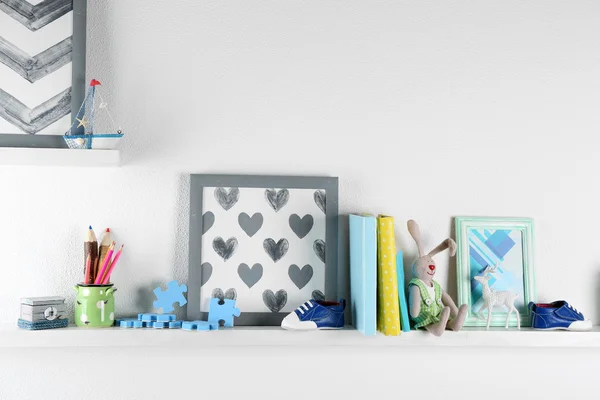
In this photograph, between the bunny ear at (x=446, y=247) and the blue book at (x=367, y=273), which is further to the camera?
the bunny ear at (x=446, y=247)

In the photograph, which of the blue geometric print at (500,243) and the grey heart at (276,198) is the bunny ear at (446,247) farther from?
the grey heart at (276,198)

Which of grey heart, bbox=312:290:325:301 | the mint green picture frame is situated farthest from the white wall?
grey heart, bbox=312:290:325:301

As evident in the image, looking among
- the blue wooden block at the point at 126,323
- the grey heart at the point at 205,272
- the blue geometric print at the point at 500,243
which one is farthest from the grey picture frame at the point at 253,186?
the blue geometric print at the point at 500,243

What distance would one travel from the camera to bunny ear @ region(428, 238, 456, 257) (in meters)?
1.45

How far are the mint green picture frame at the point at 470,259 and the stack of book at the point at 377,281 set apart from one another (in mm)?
165

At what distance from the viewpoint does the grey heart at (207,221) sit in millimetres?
1463

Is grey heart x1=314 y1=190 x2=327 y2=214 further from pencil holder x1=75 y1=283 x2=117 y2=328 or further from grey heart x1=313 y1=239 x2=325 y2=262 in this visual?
pencil holder x1=75 y1=283 x2=117 y2=328

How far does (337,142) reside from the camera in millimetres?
1514

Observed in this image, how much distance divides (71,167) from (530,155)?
3.33 feet

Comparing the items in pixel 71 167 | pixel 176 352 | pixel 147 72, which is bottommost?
pixel 176 352

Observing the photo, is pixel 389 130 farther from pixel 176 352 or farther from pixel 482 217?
pixel 176 352

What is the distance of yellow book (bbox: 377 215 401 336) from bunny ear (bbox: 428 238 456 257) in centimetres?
13

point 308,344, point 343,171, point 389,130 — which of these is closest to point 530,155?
point 389,130

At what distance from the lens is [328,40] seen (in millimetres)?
1515
